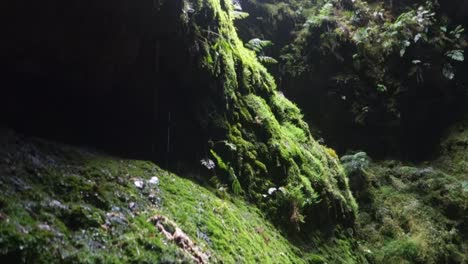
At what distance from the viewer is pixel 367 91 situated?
37.1 feet

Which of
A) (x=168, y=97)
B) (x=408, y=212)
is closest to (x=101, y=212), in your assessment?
(x=168, y=97)

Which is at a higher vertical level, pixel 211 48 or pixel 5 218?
pixel 211 48

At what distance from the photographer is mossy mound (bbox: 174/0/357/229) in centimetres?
629

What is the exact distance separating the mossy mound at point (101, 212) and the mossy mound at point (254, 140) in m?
1.14

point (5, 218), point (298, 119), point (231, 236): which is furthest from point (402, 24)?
point (5, 218)

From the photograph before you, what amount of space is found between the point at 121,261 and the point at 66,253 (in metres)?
0.42

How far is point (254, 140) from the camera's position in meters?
6.90

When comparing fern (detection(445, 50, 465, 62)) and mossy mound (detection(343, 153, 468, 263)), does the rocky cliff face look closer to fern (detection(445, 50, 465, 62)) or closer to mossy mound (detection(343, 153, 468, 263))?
mossy mound (detection(343, 153, 468, 263))

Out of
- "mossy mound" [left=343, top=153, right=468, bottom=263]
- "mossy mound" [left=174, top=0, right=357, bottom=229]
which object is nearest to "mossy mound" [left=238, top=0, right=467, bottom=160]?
"mossy mound" [left=343, top=153, right=468, bottom=263]

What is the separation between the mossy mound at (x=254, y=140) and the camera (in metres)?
6.29

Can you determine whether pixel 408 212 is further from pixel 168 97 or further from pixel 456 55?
pixel 168 97

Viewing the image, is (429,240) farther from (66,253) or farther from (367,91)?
(66,253)

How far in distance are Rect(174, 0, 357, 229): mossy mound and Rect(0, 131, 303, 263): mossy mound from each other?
1.14 metres

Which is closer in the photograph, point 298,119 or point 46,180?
point 46,180
